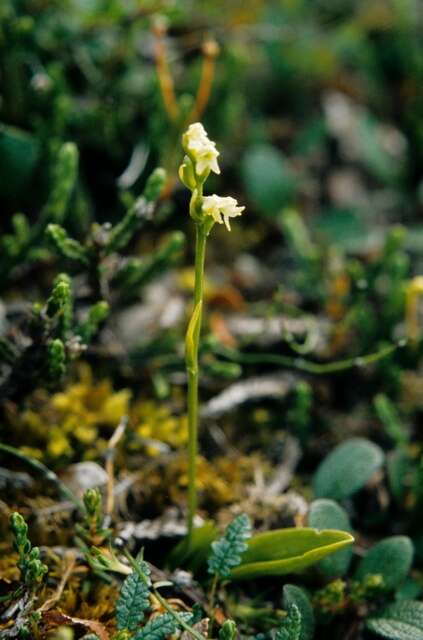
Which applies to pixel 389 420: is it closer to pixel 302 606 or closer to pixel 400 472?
pixel 400 472

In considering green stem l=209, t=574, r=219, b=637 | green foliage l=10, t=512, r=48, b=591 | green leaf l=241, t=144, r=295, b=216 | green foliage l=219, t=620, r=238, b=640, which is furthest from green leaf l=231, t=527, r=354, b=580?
green leaf l=241, t=144, r=295, b=216

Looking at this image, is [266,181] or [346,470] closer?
[346,470]

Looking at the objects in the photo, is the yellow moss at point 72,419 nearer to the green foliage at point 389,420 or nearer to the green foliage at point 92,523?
the green foliage at point 92,523

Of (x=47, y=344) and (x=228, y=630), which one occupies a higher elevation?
(x=47, y=344)

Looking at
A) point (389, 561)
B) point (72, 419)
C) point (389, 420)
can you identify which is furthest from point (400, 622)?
point (72, 419)

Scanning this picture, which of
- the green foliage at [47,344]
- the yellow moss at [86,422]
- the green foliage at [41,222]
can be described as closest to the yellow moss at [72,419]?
the yellow moss at [86,422]

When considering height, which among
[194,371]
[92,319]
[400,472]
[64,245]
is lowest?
[400,472]

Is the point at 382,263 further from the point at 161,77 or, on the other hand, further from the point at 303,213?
the point at 161,77
